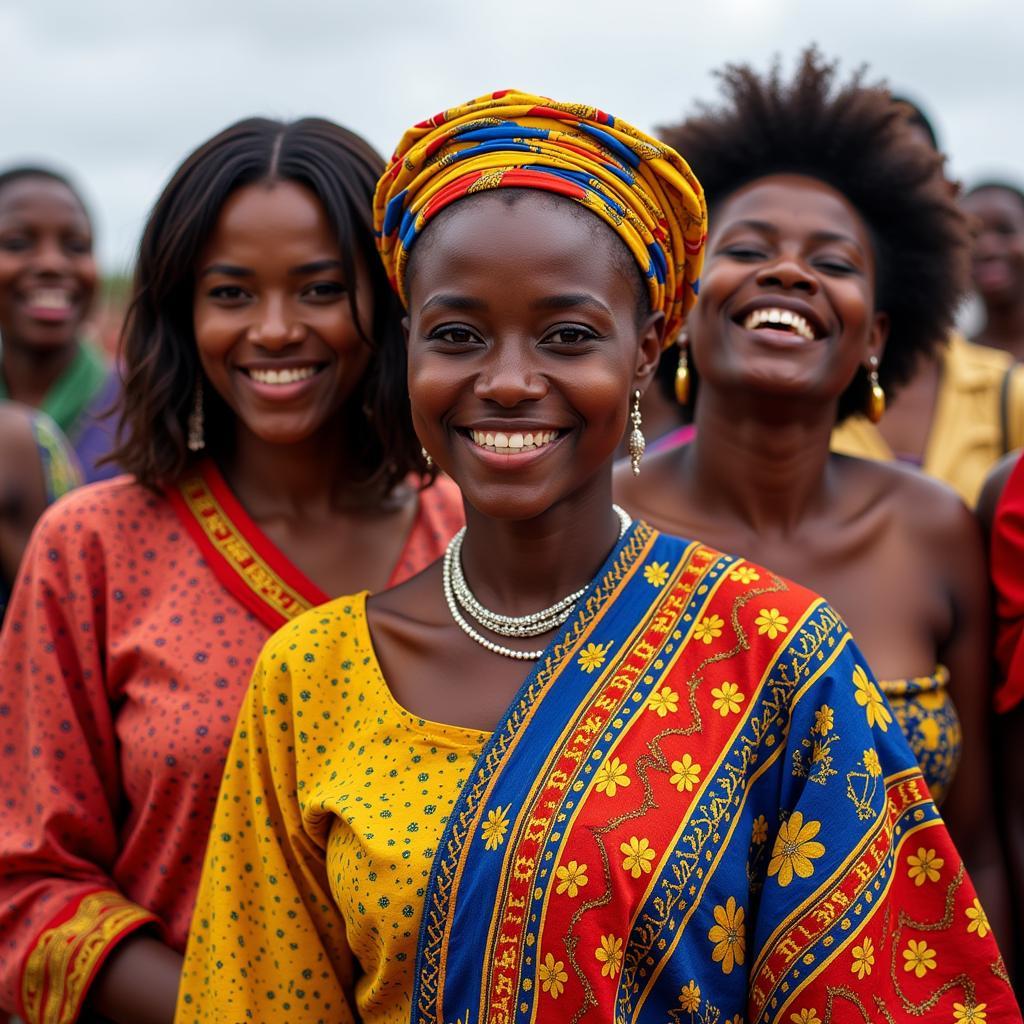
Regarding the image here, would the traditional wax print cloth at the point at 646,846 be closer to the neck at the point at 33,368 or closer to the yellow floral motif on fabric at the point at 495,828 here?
the yellow floral motif on fabric at the point at 495,828

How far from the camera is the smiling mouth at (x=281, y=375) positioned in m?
2.86

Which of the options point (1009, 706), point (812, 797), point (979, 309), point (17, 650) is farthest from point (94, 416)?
point (979, 309)

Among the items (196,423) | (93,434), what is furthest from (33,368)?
(196,423)

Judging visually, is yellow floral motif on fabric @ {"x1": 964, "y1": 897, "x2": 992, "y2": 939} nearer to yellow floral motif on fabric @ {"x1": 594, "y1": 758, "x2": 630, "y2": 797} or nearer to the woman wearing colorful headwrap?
the woman wearing colorful headwrap

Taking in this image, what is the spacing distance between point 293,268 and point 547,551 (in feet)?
3.00

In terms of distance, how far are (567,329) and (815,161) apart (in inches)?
50.7

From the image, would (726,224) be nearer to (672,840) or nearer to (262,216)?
(262,216)

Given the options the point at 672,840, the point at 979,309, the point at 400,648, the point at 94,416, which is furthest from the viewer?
the point at 979,309

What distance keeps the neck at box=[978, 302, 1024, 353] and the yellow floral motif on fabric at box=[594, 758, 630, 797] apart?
5.54 m

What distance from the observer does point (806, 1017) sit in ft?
6.55

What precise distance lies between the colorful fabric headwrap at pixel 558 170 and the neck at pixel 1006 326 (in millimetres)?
5074

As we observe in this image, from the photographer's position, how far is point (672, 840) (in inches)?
78.5

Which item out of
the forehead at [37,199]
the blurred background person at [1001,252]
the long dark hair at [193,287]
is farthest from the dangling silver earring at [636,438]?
the blurred background person at [1001,252]

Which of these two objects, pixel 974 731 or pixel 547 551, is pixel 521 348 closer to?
pixel 547 551
